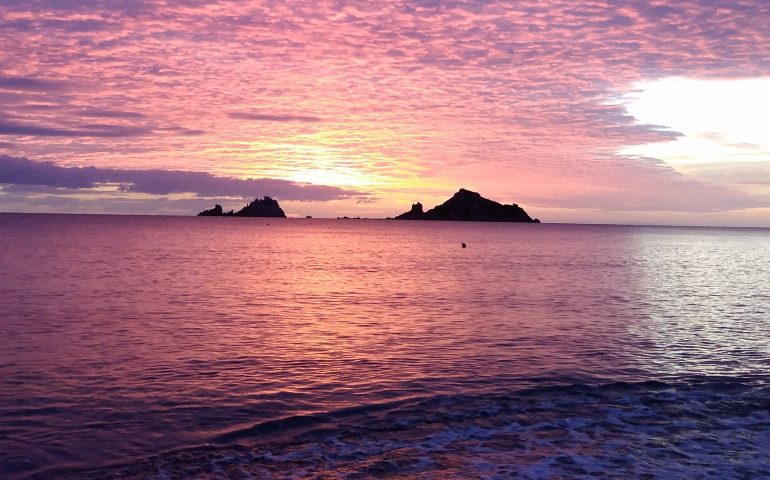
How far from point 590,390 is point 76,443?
46.5 feet

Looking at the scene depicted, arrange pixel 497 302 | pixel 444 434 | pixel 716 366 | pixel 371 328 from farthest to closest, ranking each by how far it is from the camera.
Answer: pixel 497 302 → pixel 371 328 → pixel 716 366 → pixel 444 434

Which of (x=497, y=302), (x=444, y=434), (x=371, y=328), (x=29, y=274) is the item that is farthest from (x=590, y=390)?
(x=29, y=274)

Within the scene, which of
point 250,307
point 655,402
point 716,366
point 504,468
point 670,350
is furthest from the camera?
point 250,307

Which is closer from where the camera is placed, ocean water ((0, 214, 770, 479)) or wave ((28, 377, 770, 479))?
wave ((28, 377, 770, 479))

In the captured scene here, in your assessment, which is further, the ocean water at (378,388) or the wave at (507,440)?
the ocean water at (378,388)

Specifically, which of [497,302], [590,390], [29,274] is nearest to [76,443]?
[590,390]

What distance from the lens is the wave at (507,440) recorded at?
1313 centimetres

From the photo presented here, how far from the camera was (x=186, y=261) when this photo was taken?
7856cm

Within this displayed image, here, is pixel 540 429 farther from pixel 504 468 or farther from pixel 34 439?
pixel 34 439

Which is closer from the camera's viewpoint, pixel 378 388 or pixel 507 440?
pixel 507 440

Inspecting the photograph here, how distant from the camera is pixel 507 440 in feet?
49.4

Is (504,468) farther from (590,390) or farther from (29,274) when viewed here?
(29,274)

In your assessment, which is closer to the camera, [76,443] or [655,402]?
[76,443]

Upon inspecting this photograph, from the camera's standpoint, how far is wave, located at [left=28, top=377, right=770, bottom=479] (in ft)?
43.1
